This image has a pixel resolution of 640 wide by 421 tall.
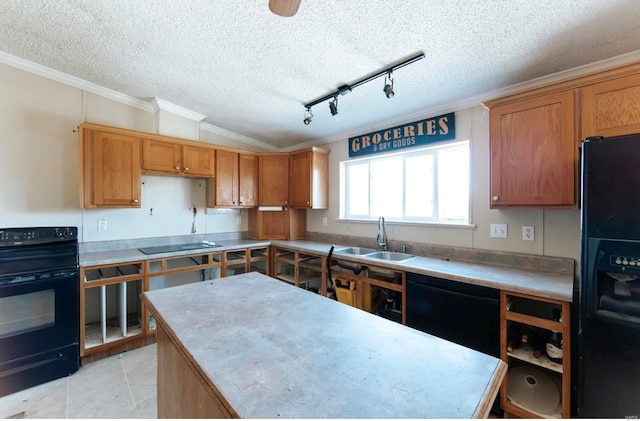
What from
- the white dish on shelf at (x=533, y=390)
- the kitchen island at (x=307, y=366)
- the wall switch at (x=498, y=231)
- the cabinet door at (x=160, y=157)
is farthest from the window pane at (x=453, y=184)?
the cabinet door at (x=160, y=157)

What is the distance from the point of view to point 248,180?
3.70 metres

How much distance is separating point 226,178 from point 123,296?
1.70 meters

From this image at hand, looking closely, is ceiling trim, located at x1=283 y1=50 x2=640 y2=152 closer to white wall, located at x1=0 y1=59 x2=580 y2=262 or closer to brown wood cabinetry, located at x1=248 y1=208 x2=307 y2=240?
white wall, located at x1=0 y1=59 x2=580 y2=262

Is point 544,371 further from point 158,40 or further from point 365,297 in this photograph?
point 158,40

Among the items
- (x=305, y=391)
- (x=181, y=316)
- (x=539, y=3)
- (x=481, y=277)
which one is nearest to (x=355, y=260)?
(x=481, y=277)

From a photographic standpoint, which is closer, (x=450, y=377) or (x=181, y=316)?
(x=450, y=377)

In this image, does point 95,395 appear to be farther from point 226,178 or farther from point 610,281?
point 610,281

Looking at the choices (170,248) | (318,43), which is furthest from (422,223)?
(170,248)

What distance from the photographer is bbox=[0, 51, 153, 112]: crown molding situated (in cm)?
239

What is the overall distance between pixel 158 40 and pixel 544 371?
3.63 meters

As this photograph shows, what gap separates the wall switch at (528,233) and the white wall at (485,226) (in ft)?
0.07

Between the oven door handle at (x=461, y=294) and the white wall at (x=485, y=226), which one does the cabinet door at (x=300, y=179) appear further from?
the oven door handle at (x=461, y=294)

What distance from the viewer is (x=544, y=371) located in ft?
5.90

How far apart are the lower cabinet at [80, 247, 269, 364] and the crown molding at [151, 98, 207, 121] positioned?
174 cm
